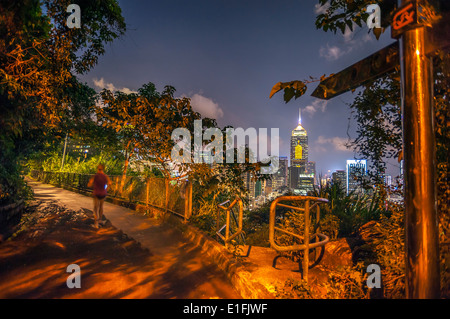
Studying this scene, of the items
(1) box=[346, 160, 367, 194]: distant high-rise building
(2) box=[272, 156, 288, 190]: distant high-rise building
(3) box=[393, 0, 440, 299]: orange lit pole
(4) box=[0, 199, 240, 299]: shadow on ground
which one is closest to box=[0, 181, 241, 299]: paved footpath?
(4) box=[0, 199, 240, 299]: shadow on ground

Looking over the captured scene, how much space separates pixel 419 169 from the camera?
2.07 m

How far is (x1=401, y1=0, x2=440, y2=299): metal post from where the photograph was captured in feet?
6.69

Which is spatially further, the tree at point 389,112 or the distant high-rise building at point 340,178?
the distant high-rise building at point 340,178

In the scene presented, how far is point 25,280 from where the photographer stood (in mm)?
3695

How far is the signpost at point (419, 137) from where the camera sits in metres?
2.04

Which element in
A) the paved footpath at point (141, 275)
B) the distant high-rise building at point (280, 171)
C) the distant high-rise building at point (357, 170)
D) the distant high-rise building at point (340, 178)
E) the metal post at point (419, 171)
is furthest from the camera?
the distant high-rise building at point (280, 171)

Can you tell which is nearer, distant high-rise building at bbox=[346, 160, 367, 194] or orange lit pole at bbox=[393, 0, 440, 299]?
orange lit pole at bbox=[393, 0, 440, 299]

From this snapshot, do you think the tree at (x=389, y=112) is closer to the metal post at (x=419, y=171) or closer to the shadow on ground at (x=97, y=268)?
the metal post at (x=419, y=171)

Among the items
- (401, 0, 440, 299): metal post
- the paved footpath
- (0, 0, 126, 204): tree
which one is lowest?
the paved footpath

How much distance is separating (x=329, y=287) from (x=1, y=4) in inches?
264

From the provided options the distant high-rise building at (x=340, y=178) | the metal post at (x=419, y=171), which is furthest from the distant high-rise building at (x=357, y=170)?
the metal post at (x=419, y=171)

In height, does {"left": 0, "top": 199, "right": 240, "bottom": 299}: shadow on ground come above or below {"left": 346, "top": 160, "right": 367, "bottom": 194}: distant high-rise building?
below

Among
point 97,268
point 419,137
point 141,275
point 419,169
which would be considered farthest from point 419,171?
point 97,268

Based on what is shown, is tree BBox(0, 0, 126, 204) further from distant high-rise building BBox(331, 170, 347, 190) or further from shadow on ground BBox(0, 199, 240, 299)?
distant high-rise building BBox(331, 170, 347, 190)
